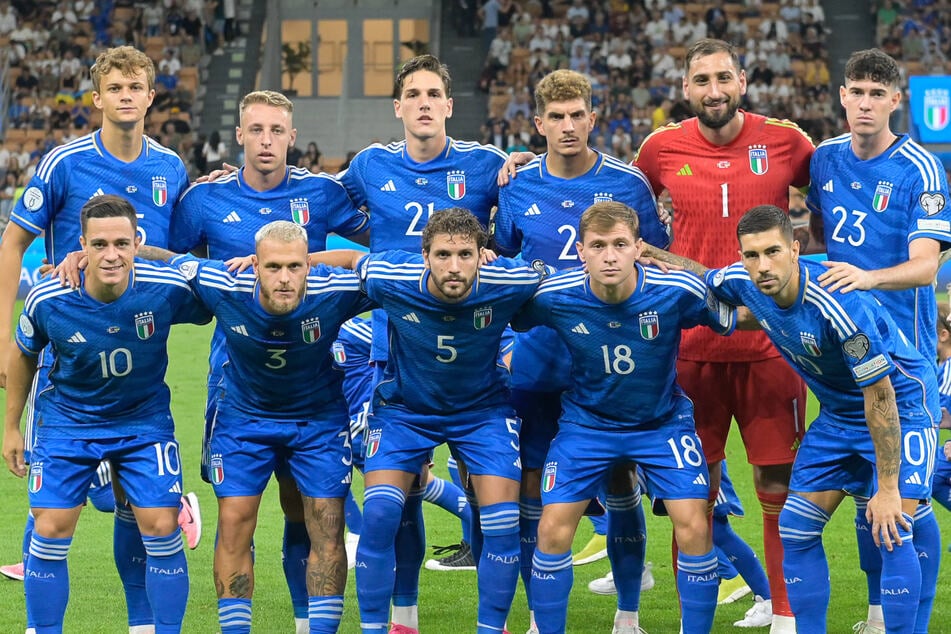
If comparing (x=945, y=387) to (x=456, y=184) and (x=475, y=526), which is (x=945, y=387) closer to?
(x=475, y=526)

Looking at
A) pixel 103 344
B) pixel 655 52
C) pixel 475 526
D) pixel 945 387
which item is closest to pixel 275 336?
pixel 103 344

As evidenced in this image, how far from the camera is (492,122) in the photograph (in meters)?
25.2

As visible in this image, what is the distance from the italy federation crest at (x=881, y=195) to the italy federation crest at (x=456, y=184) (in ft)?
6.50

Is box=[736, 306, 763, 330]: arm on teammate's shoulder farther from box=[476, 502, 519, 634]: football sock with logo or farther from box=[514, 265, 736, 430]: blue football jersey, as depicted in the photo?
box=[476, 502, 519, 634]: football sock with logo

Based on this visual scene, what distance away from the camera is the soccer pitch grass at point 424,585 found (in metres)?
7.01

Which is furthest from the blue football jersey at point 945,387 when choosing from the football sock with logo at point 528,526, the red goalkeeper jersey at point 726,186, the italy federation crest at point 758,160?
the football sock with logo at point 528,526

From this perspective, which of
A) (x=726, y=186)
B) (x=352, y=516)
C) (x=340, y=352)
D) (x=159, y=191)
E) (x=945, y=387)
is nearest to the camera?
(x=726, y=186)

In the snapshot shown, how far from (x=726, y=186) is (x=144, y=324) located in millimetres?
2843

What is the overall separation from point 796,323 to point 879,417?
52 centimetres

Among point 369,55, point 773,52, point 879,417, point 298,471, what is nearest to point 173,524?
point 298,471

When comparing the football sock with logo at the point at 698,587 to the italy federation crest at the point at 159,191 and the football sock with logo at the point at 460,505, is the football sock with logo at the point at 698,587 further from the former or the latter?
the italy federation crest at the point at 159,191

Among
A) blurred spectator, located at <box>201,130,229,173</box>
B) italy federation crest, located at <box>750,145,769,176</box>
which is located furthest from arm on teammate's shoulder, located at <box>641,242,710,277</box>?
blurred spectator, located at <box>201,130,229,173</box>

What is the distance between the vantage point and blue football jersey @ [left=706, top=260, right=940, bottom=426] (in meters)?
5.60

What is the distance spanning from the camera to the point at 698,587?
592cm
